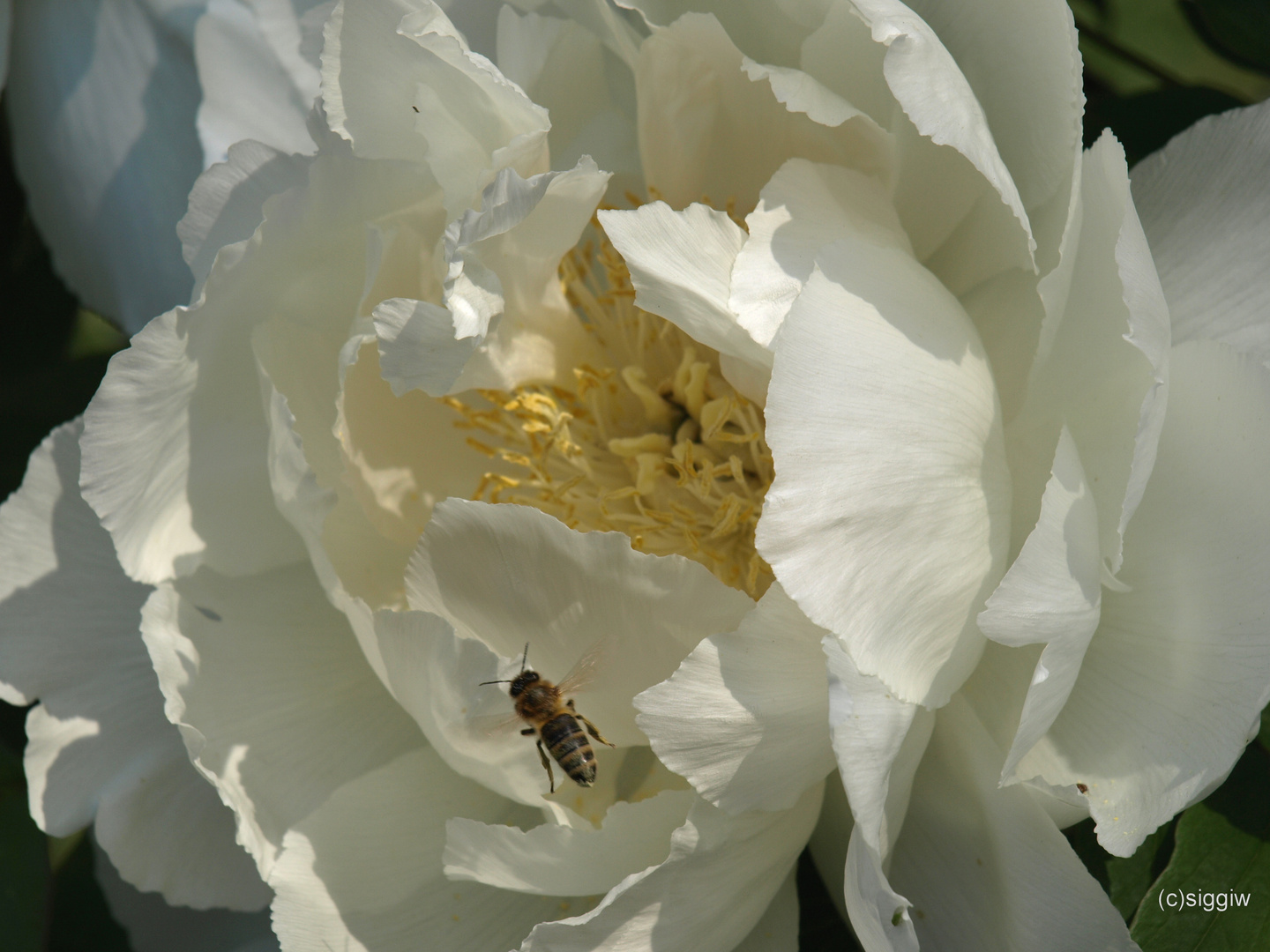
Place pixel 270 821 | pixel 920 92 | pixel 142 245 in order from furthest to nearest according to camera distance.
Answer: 1. pixel 142 245
2. pixel 270 821
3. pixel 920 92

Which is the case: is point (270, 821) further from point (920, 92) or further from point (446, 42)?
point (920, 92)

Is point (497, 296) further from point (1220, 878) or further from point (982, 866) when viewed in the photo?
point (1220, 878)

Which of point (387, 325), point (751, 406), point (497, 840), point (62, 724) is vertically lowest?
point (62, 724)

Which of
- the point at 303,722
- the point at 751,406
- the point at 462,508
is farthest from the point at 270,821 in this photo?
the point at 751,406

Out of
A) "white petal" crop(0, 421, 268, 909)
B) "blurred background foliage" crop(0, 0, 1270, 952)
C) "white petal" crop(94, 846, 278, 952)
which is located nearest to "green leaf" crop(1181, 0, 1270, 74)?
"blurred background foliage" crop(0, 0, 1270, 952)

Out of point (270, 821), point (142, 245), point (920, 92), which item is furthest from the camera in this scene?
point (142, 245)
